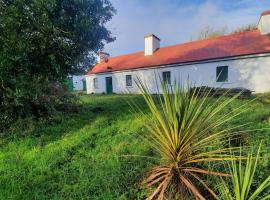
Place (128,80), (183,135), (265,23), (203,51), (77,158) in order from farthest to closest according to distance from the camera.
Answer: (128,80), (203,51), (265,23), (77,158), (183,135)

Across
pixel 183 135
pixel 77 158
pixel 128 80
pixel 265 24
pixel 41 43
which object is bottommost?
pixel 77 158

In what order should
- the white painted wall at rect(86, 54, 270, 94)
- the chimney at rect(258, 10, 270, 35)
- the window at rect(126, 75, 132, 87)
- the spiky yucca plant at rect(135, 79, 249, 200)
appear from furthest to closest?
the window at rect(126, 75, 132, 87) < the chimney at rect(258, 10, 270, 35) < the white painted wall at rect(86, 54, 270, 94) < the spiky yucca plant at rect(135, 79, 249, 200)

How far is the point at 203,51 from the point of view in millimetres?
16891

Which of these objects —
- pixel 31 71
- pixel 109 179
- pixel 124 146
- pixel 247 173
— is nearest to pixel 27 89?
pixel 31 71

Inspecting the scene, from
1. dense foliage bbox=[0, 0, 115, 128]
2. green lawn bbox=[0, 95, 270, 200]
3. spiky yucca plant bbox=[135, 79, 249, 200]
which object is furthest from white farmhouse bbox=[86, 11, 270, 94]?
spiky yucca plant bbox=[135, 79, 249, 200]

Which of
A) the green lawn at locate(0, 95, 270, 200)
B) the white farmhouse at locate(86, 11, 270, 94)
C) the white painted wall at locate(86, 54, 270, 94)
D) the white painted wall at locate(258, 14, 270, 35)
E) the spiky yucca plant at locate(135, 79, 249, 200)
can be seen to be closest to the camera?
the spiky yucca plant at locate(135, 79, 249, 200)

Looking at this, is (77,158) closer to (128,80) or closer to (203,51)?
(203,51)

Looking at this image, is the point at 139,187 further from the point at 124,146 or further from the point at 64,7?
the point at 64,7

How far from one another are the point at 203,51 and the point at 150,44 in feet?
17.8

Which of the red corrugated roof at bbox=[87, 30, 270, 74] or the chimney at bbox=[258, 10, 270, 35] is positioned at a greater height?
the chimney at bbox=[258, 10, 270, 35]

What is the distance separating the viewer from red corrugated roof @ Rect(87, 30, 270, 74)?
→ 48.5 feet

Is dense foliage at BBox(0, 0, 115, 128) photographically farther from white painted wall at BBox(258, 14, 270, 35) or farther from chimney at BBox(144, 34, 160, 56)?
chimney at BBox(144, 34, 160, 56)

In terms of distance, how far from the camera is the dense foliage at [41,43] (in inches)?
245

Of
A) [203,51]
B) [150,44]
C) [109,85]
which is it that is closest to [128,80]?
[109,85]
